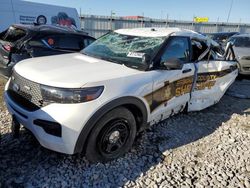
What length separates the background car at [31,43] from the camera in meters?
5.86

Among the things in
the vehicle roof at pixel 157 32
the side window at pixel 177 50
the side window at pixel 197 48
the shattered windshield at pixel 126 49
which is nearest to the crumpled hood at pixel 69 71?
the shattered windshield at pixel 126 49

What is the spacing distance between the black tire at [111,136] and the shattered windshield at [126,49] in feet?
2.41

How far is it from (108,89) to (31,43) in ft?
11.8

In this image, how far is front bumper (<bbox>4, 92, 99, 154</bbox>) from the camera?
297cm

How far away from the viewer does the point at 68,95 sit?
118 inches

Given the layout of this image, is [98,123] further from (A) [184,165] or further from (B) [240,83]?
(B) [240,83]

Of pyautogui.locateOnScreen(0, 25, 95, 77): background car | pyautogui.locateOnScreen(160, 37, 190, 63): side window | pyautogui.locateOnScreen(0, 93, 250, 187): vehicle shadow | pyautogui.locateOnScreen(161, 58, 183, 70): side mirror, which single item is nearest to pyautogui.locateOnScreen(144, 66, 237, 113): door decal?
pyautogui.locateOnScreen(161, 58, 183, 70): side mirror

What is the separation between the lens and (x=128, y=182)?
3225 mm

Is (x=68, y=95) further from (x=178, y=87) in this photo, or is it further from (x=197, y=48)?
(x=197, y=48)

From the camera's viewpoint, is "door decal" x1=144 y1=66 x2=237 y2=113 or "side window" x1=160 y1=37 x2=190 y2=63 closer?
"door decal" x1=144 y1=66 x2=237 y2=113

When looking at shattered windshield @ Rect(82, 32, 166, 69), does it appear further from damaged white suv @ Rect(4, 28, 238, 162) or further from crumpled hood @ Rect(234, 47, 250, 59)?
crumpled hood @ Rect(234, 47, 250, 59)

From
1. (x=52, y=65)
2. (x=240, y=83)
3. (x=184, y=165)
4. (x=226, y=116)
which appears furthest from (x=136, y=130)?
→ (x=240, y=83)

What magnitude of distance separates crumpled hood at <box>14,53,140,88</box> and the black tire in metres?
0.46

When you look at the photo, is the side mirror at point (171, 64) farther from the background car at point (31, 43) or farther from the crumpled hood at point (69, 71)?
the background car at point (31, 43)
